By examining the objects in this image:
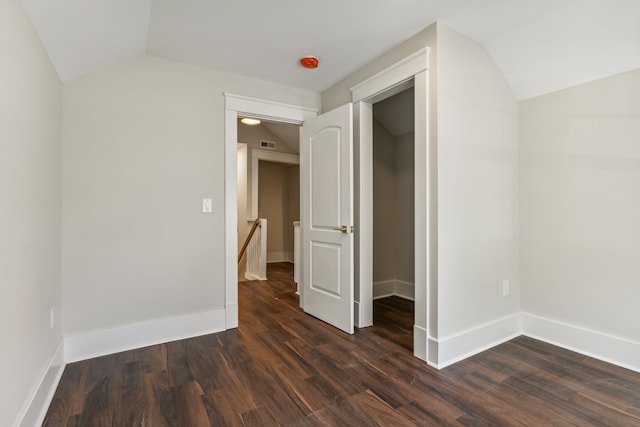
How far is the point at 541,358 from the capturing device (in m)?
2.20

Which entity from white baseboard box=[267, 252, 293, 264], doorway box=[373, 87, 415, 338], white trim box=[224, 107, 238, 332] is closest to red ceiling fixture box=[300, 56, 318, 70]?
white trim box=[224, 107, 238, 332]

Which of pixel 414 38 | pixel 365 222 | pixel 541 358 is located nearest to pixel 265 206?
pixel 365 222

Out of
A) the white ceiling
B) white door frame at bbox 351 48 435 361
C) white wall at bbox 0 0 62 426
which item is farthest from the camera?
white door frame at bbox 351 48 435 361

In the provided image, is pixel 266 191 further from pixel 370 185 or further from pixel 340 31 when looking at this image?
pixel 340 31

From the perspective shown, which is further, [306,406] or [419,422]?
[306,406]

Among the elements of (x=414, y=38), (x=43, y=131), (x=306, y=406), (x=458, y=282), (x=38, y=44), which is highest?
(x=414, y=38)

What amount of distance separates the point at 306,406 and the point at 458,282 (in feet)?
4.31

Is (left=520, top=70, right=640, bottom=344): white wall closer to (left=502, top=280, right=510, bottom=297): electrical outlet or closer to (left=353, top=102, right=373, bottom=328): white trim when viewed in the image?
(left=502, top=280, right=510, bottom=297): electrical outlet

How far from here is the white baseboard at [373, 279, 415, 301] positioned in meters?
3.87

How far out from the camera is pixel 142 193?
248 cm

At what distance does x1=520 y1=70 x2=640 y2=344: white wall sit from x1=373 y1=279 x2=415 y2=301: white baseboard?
4.52ft

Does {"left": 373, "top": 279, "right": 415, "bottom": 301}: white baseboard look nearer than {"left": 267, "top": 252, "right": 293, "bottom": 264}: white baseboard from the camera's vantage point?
Yes

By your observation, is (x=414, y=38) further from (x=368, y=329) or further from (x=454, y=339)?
(x=368, y=329)

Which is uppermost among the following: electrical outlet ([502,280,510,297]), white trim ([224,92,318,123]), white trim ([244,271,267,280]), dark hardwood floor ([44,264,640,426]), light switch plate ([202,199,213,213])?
white trim ([224,92,318,123])
